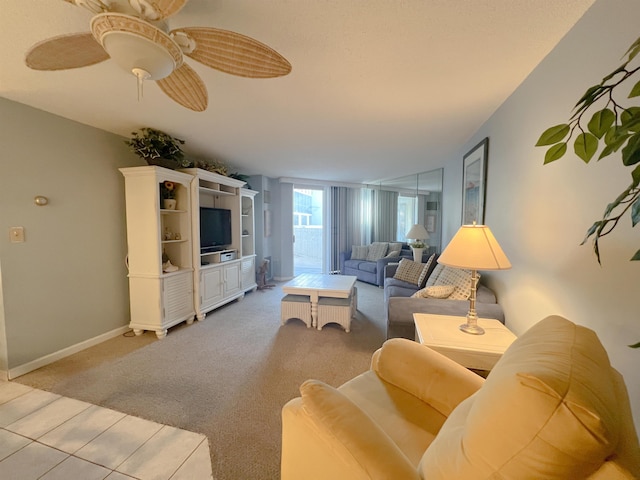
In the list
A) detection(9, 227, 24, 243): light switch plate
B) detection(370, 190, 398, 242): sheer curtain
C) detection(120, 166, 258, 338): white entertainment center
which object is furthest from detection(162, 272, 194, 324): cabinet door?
detection(370, 190, 398, 242): sheer curtain

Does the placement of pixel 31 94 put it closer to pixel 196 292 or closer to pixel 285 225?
pixel 196 292

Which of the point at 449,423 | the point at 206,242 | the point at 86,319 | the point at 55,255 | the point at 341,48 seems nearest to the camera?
the point at 449,423

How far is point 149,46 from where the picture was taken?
41.8 inches

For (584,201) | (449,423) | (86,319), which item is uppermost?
(584,201)

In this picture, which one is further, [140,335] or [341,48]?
[140,335]

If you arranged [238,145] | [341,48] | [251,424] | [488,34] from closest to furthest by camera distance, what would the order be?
[488,34] → [341,48] → [251,424] → [238,145]

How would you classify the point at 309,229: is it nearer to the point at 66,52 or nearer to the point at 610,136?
the point at 66,52

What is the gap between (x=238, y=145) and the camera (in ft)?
10.8

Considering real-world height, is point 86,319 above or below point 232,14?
below

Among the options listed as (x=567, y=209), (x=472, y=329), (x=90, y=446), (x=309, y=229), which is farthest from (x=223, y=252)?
(x=567, y=209)

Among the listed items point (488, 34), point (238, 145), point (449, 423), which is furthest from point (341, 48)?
point (238, 145)

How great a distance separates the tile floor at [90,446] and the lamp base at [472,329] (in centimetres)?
164

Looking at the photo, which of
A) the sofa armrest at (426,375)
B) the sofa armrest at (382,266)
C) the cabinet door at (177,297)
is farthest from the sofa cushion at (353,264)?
the sofa armrest at (426,375)

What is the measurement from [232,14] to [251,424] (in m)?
2.27
